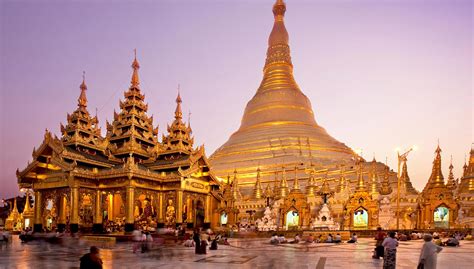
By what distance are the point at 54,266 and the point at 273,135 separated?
158 feet

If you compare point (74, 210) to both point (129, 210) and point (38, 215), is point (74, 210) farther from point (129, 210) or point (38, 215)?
point (38, 215)

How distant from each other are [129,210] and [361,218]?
18.7m

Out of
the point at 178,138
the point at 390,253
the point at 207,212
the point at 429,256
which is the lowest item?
the point at 207,212

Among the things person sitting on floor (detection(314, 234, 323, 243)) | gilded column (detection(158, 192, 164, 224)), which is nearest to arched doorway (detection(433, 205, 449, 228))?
person sitting on floor (detection(314, 234, 323, 243))

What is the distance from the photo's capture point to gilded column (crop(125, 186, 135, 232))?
2709 cm

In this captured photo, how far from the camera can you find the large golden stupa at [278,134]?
54812mm

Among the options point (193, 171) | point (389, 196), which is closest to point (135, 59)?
point (193, 171)

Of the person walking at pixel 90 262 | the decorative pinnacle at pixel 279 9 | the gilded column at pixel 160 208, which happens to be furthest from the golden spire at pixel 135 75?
the decorative pinnacle at pixel 279 9

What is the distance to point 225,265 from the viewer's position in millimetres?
12789

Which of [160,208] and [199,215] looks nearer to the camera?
[160,208]

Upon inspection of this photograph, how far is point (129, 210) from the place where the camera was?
2711 centimetres

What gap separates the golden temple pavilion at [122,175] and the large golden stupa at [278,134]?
66.1 feet

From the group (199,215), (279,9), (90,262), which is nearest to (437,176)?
(199,215)

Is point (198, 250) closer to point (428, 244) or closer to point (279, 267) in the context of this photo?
point (279, 267)
